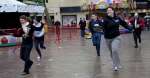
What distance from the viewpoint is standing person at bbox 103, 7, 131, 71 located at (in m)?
13.4

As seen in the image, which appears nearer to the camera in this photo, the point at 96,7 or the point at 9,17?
the point at 9,17

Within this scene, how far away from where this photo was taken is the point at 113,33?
44.1 ft

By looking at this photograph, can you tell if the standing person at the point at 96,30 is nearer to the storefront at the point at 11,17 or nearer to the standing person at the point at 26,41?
the standing person at the point at 26,41

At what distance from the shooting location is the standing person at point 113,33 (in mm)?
13350

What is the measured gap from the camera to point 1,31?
1118 inches

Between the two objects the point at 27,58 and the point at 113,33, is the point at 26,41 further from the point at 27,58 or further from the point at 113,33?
the point at 113,33

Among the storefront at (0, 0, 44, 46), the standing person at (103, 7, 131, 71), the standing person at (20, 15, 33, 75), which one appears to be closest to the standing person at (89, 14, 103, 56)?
the standing person at (103, 7, 131, 71)

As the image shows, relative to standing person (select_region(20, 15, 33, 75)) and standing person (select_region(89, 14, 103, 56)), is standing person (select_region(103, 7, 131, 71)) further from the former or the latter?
standing person (select_region(89, 14, 103, 56))

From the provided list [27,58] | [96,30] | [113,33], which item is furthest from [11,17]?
[113,33]

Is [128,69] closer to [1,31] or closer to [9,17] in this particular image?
[1,31]

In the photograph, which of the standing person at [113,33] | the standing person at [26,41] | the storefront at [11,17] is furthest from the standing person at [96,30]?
the storefront at [11,17]

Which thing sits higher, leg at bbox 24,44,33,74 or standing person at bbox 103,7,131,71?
standing person at bbox 103,7,131,71

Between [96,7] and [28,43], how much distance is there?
47.0 meters

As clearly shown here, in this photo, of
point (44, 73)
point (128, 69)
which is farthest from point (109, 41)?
point (44, 73)
